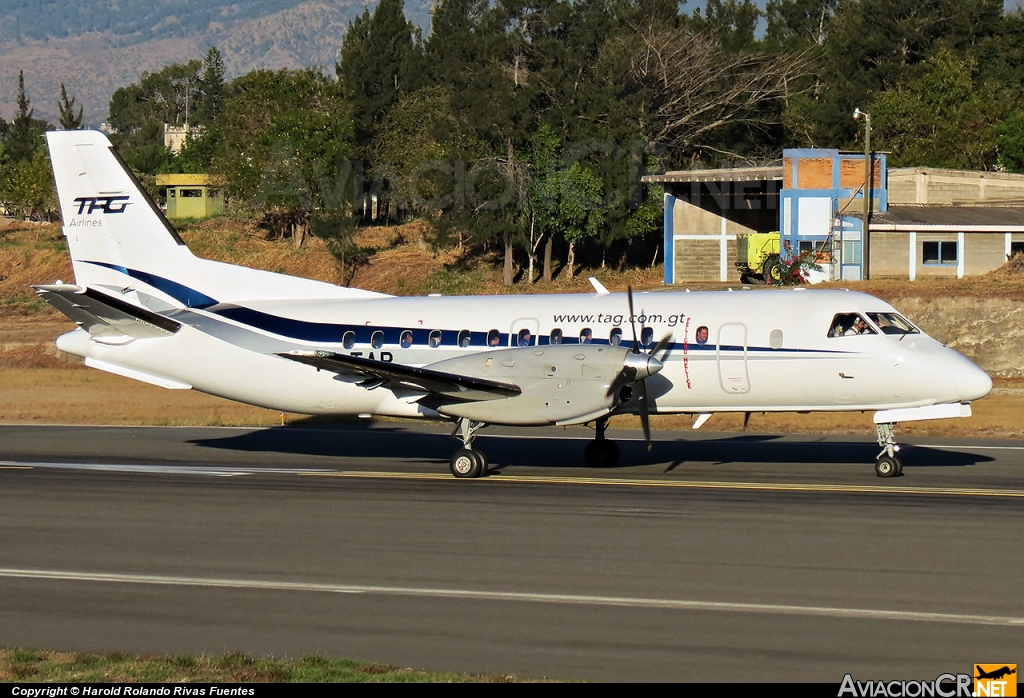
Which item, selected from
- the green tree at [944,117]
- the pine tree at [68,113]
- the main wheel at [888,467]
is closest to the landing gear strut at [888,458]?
the main wheel at [888,467]

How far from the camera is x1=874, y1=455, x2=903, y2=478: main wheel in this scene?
19.4 metres

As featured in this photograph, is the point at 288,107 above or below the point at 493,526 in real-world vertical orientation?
above

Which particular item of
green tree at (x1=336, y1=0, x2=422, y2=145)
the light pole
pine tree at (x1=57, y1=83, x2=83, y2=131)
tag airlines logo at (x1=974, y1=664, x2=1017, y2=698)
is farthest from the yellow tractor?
pine tree at (x1=57, y1=83, x2=83, y2=131)

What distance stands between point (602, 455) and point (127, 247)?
965 cm

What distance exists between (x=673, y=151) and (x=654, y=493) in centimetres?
5659

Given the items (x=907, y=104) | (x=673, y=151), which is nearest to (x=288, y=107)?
(x=673, y=151)

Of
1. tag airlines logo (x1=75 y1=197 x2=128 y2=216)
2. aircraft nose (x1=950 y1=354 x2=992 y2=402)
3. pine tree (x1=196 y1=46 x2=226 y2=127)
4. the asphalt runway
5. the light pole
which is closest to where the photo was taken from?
the asphalt runway

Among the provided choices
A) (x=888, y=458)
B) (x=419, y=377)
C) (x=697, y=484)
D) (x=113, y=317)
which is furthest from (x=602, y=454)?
(x=113, y=317)

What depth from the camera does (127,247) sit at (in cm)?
2292

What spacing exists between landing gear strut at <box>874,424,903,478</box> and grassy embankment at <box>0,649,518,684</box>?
11.6 metres

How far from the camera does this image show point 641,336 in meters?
20.1

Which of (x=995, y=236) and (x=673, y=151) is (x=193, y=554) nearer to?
(x=995, y=236)

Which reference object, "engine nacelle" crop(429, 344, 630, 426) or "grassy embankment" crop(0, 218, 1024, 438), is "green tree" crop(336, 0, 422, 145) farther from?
"engine nacelle" crop(429, 344, 630, 426)

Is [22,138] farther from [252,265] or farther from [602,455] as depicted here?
[602,455]
